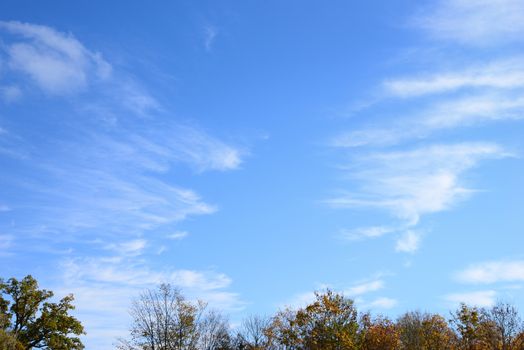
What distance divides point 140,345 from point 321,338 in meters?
20.2

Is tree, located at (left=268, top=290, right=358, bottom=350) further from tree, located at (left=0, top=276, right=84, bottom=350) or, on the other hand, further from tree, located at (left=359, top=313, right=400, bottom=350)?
tree, located at (left=0, top=276, right=84, bottom=350)

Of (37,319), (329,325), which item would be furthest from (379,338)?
(37,319)

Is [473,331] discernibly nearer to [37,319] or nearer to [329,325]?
[329,325]

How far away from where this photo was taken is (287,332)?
5781 cm

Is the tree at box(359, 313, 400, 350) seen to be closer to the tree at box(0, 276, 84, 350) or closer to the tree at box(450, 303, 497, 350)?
the tree at box(450, 303, 497, 350)

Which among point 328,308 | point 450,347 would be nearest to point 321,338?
point 328,308

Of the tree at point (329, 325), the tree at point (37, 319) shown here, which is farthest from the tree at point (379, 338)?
the tree at point (37, 319)

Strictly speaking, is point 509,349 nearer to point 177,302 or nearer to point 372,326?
point 372,326

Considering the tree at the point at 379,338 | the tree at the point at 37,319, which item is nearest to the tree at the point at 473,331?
the tree at the point at 379,338

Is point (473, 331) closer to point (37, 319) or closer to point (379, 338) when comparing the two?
point (379, 338)

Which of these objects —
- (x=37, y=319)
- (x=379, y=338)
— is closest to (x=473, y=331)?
(x=379, y=338)

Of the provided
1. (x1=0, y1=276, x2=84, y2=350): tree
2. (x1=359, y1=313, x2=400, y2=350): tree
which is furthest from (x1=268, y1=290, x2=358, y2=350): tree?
(x1=0, y1=276, x2=84, y2=350): tree

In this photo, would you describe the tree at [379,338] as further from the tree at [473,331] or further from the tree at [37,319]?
the tree at [37,319]

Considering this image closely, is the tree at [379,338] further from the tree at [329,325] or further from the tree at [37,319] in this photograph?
the tree at [37,319]
